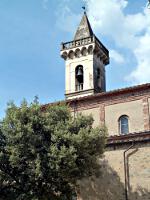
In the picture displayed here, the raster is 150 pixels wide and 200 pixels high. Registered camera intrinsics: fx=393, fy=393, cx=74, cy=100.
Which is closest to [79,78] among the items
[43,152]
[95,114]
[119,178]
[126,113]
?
[95,114]

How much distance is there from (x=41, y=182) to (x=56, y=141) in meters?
1.95

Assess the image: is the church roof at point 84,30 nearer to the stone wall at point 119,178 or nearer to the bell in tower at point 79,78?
the bell in tower at point 79,78

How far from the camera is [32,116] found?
1859cm

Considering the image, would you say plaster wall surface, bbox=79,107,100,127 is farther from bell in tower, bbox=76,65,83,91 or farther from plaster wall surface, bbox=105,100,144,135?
bell in tower, bbox=76,65,83,91

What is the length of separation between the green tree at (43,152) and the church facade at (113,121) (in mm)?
1989

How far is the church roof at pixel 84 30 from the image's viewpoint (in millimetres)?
41237

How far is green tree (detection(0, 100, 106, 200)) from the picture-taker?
56.8 feet

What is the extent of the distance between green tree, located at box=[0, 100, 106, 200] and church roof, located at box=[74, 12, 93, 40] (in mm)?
23268

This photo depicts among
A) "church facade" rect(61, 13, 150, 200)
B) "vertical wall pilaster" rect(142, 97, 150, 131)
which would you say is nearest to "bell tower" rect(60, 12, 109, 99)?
"church facade" rect(61, 13, 150, 200)

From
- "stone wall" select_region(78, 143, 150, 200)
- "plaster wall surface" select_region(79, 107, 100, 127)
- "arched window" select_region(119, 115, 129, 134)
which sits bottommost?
"stone wall" select_region(78, 143, 150, 200)

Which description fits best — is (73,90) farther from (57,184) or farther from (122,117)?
(57,184)

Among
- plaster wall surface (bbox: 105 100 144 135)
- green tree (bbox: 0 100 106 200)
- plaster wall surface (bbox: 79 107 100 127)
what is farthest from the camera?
plaster wall surface (bbox: 79 107 100 127)

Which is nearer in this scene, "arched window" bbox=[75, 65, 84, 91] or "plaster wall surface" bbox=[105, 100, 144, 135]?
"plaster wall surface" bbox=[105, 100, 144, 135]

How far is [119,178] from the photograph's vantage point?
853 inches
